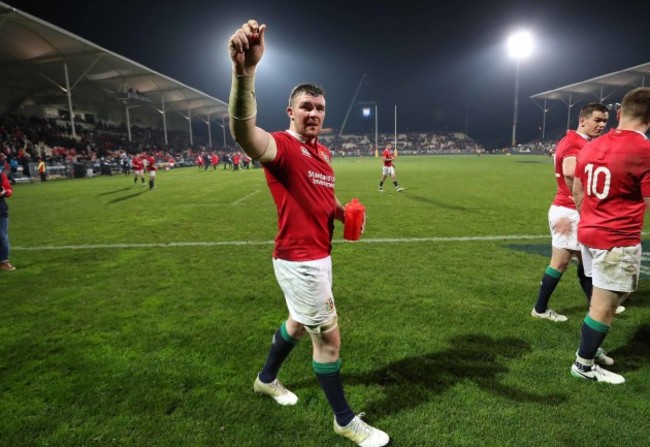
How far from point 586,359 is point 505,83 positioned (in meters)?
89.3

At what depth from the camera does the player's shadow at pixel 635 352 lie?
11.2ft

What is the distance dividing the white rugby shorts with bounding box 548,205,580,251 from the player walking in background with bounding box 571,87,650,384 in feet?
3.28

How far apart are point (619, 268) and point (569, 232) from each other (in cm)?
127

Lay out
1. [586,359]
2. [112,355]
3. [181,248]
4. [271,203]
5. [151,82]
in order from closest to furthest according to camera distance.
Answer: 1. [586,359]
2. [112,355]
3. [181,248]
4. [271,203]
5. [151,82]

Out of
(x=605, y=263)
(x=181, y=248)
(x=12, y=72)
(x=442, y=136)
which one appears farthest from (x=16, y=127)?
(x=442, y=136)

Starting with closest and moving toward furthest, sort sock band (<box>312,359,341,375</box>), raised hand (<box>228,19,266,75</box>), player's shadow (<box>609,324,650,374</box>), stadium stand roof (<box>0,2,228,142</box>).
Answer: raised hand (<box>228,19,266,75</box>)
sock band (<box>312,359,341,375</box>)
player's shadow (<box>609,324,650,374</box>)
stadium stand roof (<box>0,2,228,142</box>)

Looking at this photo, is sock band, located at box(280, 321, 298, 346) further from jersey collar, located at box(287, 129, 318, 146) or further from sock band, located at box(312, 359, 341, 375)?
jersey collar, located at box(287, 129, 318, 146)

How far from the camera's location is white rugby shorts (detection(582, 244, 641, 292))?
3002 millimetres

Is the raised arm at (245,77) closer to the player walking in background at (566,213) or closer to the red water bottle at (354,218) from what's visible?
the red water bottle at (354,218)

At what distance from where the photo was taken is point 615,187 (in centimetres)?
297

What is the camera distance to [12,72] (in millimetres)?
32719

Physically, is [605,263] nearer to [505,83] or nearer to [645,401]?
[645,401]

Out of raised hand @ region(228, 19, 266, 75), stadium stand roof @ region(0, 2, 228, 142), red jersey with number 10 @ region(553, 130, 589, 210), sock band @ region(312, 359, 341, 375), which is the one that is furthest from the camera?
stadium stand roof @ region(0, 2, 228, 142)

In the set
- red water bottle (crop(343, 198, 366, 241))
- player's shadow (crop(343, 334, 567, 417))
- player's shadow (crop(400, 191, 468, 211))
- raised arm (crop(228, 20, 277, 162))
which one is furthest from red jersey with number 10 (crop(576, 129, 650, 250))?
player's shadow (crop(400, 191, 468, 211))
